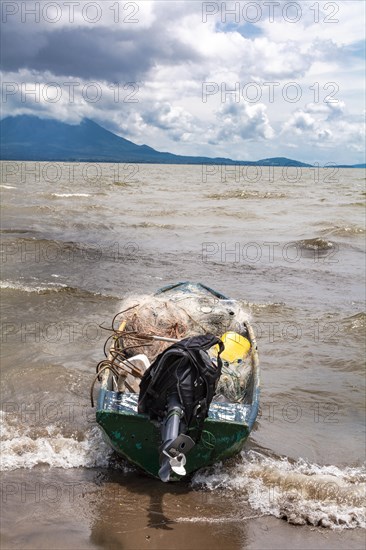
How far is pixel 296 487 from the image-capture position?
19.3ft

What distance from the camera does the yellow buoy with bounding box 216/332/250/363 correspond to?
7.22 meters

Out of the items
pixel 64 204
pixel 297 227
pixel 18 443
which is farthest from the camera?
pixel 64 204

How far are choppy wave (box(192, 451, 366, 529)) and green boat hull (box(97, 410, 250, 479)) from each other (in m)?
0.52

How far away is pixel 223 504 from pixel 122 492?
3.55 ft

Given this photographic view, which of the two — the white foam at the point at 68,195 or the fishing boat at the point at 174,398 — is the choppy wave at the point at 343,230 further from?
the white foam at the point at 68,195

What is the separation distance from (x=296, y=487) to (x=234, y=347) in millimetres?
2151

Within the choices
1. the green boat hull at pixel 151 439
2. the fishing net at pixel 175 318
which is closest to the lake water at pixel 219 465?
the green boat hull at pixel 151 439

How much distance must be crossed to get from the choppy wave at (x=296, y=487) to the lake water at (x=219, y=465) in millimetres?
18

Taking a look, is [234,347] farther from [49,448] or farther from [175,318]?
[49,448]

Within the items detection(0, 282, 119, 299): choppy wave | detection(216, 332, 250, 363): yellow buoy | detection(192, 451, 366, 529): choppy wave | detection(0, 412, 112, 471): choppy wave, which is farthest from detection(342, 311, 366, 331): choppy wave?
detection(0, 412, 112, 471): choppy wave

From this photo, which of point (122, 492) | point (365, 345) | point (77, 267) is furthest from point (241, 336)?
point (77, 267)

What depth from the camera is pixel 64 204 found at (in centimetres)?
3403

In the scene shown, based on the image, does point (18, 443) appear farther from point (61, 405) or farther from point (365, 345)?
point (365, 345)

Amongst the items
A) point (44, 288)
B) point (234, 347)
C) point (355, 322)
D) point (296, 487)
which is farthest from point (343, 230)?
point (296, 487)
